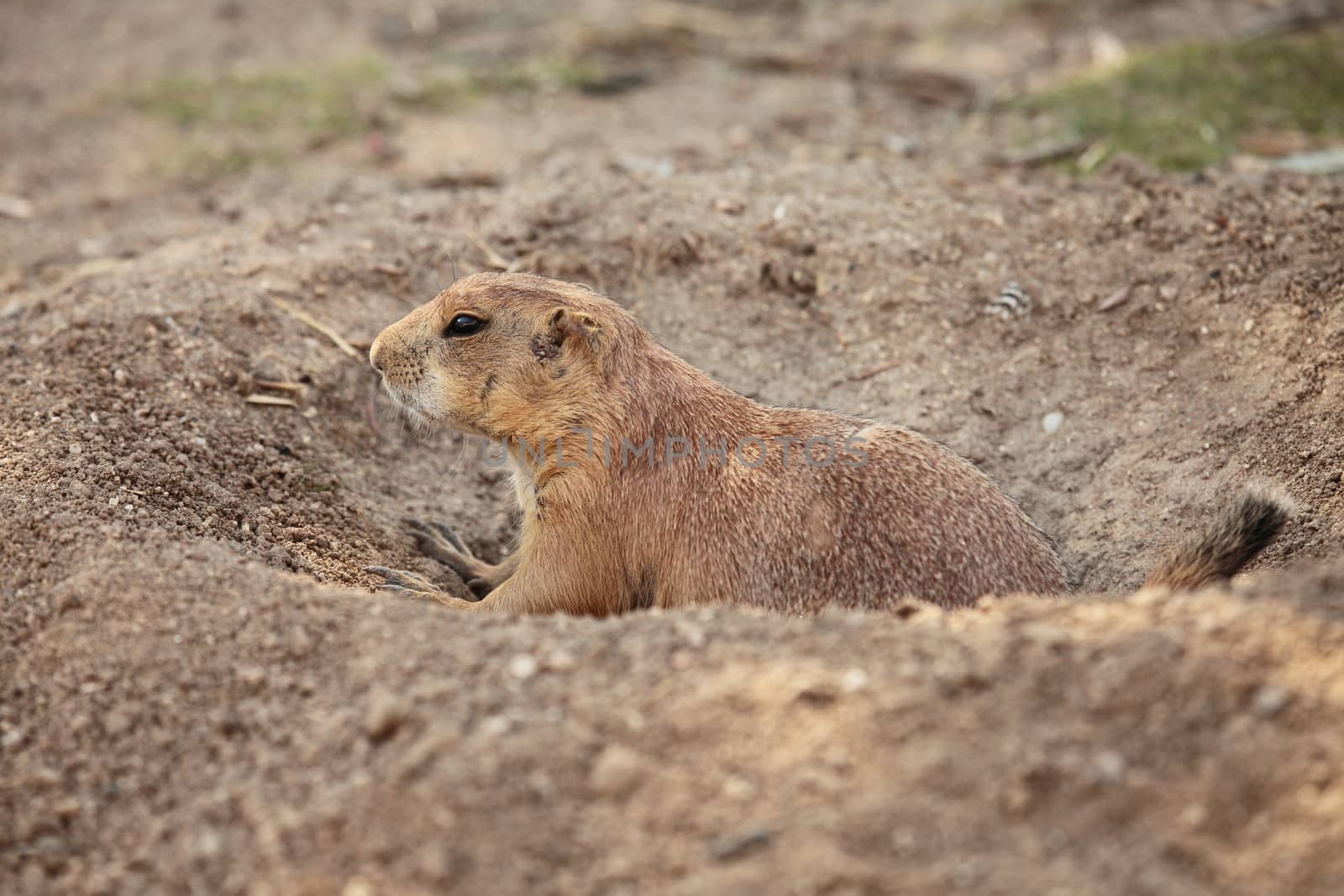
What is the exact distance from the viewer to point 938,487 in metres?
4.60

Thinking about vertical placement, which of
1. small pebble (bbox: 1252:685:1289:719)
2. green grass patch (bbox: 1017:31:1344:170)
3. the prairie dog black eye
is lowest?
small pebble (bbox: 1252:685:1289:719)

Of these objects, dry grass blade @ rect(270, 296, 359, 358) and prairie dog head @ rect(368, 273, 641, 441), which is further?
dry grass blade @ rect(270, 296, 359, 358)

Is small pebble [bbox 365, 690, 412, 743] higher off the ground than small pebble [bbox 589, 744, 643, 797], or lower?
lower

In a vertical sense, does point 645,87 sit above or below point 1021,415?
above

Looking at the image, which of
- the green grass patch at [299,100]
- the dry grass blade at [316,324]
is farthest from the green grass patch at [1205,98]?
the dry grass blade at [316,324]

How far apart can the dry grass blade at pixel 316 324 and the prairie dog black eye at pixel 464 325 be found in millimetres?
1393

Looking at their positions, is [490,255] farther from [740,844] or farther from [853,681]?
[740,844]

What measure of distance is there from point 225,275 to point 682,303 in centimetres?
246

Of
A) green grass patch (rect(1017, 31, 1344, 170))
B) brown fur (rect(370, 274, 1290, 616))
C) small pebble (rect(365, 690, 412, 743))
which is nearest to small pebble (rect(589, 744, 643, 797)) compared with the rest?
small pebble (rect(365, 690, 412, 743))

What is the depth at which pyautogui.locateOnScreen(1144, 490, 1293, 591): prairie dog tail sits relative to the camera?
411 centimetres

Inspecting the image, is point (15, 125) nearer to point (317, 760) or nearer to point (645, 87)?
point (645, 87)

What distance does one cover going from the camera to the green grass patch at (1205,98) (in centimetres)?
784

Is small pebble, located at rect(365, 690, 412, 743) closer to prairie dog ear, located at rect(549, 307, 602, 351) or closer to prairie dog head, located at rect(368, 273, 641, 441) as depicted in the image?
prairie dog head, located at rect(368, 273, 641, 441)

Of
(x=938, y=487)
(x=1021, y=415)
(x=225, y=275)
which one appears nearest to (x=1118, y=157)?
(x=1021, y=415)
